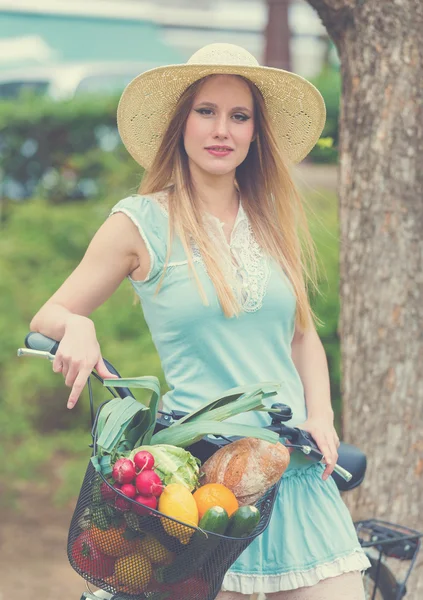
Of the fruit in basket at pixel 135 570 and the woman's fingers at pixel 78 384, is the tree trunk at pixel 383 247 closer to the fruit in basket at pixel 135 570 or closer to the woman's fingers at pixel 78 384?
the woman's fingers at pixel 78 384

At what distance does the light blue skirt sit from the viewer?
253 centimetres

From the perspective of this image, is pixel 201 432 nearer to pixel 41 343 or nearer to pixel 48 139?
pixel 41 343

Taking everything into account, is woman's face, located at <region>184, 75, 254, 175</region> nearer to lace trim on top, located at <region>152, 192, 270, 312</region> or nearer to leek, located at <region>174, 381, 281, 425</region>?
lace trim on top, located at <region>152, 192, 270, 312</region>

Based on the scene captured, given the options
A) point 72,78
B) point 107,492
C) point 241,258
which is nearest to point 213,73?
point 241,258

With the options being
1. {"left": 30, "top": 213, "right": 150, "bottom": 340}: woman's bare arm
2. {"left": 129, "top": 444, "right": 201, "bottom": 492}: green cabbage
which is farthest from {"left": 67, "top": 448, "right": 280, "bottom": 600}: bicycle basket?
{"left": 30, "top": 213, "right": 150, "bottom": 340}: woman's bare arm

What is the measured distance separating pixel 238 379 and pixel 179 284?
0.29 metres

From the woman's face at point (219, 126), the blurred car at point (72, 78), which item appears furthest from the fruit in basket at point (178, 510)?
the blurred car at point (72, 78)

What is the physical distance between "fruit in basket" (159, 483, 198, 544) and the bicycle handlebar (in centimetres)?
42

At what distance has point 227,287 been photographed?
2.53 meters

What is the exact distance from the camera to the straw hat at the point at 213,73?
8.72 ft

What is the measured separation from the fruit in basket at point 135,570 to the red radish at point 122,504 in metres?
0.10

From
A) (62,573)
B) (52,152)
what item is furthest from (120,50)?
(62,573)

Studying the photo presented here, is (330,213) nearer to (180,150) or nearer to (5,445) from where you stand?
(5,445)

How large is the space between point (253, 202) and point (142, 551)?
4.07 feet
